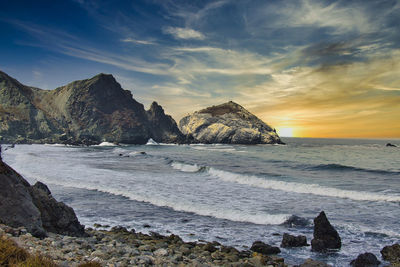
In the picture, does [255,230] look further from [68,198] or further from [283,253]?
[68,198]

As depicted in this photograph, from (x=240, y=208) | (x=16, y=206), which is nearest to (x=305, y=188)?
(x=240, y=208)

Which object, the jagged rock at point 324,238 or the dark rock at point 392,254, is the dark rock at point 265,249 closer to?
the jagged rock at point 324,238

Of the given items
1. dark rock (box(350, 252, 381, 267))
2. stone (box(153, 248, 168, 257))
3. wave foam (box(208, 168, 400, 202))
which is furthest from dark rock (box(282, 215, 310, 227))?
wave foam (box(208, 168, 400, 202))

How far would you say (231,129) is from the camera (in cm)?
17050

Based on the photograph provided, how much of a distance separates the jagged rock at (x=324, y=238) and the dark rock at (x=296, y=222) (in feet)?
9.09

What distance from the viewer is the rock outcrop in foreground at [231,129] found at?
6506 inches

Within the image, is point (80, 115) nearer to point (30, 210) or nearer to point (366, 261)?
point (30, 210)

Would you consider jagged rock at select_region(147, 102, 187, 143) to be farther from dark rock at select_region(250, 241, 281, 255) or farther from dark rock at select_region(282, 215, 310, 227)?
dark rock at select_region(250, 241, 281, 255)

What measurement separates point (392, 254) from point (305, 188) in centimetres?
1529

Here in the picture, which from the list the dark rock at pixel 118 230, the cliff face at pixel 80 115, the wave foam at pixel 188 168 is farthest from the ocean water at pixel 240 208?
the cliff face at pixel 80 115

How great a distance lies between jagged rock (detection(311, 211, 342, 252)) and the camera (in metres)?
10.8

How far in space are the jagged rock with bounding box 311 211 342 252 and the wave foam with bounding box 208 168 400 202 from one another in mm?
12228

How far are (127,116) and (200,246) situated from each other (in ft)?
524

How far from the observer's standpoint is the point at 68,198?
1880 centimetres
